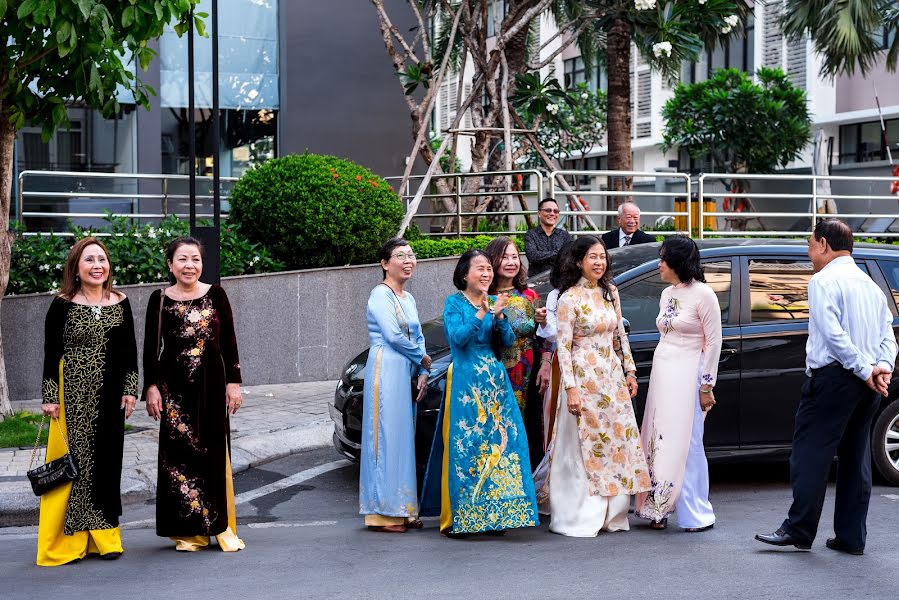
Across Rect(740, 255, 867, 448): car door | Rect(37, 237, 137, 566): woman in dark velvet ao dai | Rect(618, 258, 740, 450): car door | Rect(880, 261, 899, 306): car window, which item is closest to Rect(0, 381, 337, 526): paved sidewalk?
Rect(37, 237, 137, 566): woman in dark velvet ao dai

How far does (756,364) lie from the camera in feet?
24.3

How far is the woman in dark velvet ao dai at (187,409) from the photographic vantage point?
616cm

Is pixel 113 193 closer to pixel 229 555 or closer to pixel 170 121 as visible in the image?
pixel 170 121

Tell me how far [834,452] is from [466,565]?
78.3 inches

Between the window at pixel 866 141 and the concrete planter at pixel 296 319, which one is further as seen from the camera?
the window at pixel 866 141

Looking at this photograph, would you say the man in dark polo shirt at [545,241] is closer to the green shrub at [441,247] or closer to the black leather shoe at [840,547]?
the green shrub at [441,247]

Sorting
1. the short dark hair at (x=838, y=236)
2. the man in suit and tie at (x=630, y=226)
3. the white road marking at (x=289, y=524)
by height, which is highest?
the man in suit and tie at (x=630, y=226)

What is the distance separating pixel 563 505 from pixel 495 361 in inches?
36.2

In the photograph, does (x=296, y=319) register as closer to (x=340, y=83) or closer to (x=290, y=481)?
(x=290, y=481)

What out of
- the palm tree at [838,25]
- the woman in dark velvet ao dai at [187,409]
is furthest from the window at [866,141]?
the woman in dark velvet ao dai at [187,409]

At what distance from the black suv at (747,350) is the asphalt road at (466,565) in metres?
0.50

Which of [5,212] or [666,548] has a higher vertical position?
[5,212]

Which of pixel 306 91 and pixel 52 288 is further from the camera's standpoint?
pixel 306 91

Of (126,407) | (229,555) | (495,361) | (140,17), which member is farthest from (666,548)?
(140,17)
